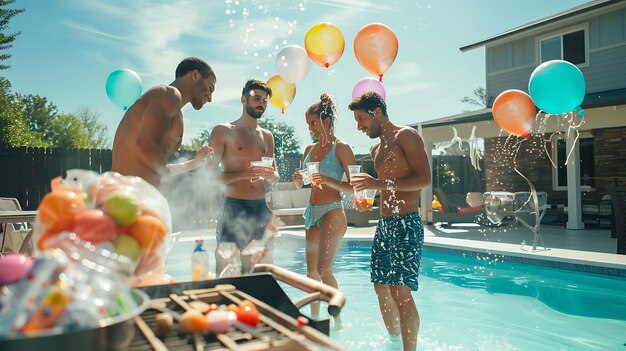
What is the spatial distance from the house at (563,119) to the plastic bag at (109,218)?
1057 centimetres

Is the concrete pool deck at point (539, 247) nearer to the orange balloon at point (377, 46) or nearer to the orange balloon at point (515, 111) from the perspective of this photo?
the orange balloon at point (515, 111)

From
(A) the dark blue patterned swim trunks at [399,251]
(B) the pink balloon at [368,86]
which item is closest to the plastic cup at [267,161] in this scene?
(A) the dark blue patterned swim trunks at [399,251]

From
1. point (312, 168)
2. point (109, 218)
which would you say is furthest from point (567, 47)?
point (109, 218)

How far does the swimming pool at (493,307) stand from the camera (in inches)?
161

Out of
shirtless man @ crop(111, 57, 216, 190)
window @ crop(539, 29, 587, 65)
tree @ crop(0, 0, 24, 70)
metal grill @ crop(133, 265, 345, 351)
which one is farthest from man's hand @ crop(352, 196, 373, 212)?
tree @ crop(0, 0, 24, 70)

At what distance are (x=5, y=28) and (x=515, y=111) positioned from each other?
23854 millimetres

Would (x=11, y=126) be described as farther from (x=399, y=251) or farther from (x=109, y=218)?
(x=109, y=218)

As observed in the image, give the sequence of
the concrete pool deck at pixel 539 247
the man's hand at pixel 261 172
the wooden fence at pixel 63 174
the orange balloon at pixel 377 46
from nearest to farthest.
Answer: the man's hand at pixel 261 172, the orange balloon at pixel 377 46, the concrete pool deck at pixel 539 247, the wooden fence at pixel 63 174

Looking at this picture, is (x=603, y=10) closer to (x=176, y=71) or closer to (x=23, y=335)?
(x=176, y=71)

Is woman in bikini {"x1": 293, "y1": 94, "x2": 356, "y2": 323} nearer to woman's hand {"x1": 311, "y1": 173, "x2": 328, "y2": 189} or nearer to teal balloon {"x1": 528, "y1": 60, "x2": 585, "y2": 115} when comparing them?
woman's hand {"x1": 311, "y1": 173, "x2": 328, "y2": 189}

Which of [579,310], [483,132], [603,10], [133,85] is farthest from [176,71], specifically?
[603,10]

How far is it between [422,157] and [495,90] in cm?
1261

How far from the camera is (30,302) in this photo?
2.36ft

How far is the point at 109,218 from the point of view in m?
0.93
